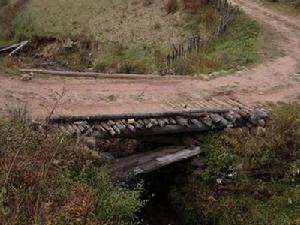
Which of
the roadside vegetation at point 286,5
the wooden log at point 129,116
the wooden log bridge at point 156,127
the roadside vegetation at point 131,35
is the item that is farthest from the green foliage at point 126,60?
the wooden log at point 129,116

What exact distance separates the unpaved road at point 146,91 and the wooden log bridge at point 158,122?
2.43 ft

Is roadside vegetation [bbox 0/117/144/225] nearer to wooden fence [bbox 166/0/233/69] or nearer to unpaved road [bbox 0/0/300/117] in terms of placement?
unpaved road [bbox 0/0/300/117]

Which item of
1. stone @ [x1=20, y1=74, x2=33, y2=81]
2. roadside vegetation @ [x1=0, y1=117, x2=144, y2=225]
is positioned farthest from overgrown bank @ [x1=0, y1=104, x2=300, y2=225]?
stone @ [x1=20, y1=74, x2=33, y2=81]

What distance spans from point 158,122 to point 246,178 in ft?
8.13

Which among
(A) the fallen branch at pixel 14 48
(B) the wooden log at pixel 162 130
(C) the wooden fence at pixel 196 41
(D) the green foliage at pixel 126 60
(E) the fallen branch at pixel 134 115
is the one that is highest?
(E) the fallen branch at pixel 134 115

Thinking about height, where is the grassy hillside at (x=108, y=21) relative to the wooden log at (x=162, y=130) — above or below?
below

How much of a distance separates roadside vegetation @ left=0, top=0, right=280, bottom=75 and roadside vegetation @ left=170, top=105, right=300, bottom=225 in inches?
185

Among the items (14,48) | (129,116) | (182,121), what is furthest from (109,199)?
(14,48)

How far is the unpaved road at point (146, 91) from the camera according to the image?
13.6m

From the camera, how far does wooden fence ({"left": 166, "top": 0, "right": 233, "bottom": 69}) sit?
21.6 m

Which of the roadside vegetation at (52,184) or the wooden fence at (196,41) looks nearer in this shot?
the roadside vegetation at (52,184)

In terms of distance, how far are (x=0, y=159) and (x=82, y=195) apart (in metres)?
1.58

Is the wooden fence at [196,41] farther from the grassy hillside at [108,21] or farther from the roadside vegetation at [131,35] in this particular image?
the grassy hillside at [108,21]

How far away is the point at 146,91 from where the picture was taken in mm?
15117
